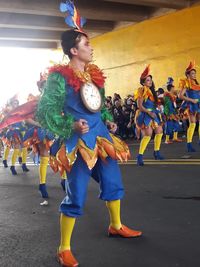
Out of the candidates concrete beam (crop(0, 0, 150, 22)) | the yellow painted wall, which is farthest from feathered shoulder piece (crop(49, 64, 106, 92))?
concrete beam (crop(0, 0, 150, 22))

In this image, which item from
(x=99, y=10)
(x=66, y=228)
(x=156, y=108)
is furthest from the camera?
(x=99, y=10)

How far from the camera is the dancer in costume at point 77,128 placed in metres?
3.66

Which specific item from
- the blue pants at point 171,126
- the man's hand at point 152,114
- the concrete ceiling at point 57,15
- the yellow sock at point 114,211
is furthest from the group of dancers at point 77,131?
the concrete ceiling at point 57,15

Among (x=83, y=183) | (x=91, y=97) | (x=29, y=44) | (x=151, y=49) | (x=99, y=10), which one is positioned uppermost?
(x=99, y=10)

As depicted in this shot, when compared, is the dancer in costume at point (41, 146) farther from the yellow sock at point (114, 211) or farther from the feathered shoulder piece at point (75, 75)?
the feathered shoulder piece at point (75, 75)

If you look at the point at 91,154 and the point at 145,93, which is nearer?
the point at 91,154

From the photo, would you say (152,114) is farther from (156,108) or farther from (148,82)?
(148,82)

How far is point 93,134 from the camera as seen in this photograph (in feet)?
12.4

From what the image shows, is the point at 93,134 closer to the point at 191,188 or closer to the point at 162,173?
the point at 191,188

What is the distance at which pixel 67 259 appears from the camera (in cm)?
363

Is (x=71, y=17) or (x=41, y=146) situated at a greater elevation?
(x=71, y=17)

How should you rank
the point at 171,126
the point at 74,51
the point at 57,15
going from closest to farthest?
the point at 74,51 < the point at 171,126 < the point at 57,15

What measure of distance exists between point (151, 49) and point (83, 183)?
15.5m

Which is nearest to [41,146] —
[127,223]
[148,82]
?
[127,223]
